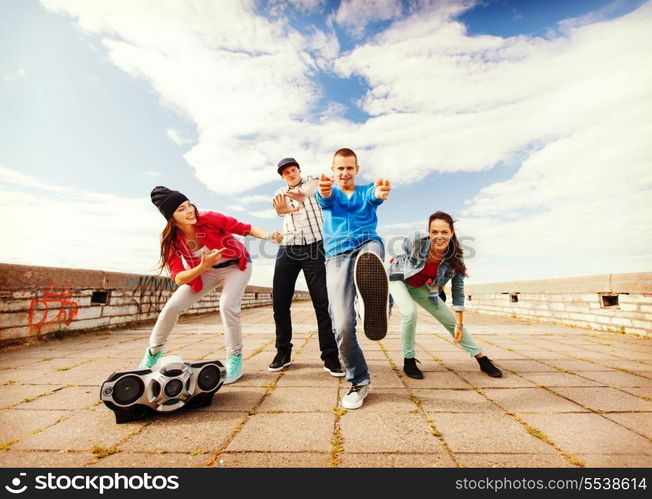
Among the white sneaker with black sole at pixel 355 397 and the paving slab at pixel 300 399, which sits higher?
the white sneaker with black sole at pixel 355 397

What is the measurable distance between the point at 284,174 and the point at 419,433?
8.12ft

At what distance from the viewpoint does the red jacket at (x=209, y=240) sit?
2746mm

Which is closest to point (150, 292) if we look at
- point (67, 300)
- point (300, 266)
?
point (67, 300)

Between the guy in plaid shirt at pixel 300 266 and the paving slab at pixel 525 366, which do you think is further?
the paving slab at pixel 525 366

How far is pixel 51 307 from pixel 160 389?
4347mm

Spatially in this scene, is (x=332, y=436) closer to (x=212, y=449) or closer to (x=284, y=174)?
(x=212, y=449)

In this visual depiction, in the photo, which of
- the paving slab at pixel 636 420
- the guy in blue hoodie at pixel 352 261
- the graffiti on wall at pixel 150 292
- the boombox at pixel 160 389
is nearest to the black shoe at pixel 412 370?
the guy in blue hoodie at pixel 352 261

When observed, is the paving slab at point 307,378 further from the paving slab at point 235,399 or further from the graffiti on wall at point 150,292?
the graffiti on wall at point 150,292

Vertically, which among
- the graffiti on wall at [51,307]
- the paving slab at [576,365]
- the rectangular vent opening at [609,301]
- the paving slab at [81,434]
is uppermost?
the rectangular vent opening at [609,301]

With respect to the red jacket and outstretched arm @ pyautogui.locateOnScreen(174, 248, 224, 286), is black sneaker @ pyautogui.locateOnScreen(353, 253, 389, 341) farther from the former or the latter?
the red jacket

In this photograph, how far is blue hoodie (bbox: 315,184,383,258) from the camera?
2.34m

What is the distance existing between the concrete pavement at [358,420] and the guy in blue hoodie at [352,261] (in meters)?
0.30

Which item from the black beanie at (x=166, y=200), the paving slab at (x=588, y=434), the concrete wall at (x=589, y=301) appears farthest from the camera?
the concrete wall at (x=589, y=301)

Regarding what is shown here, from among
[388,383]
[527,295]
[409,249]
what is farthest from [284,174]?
[527,295]
